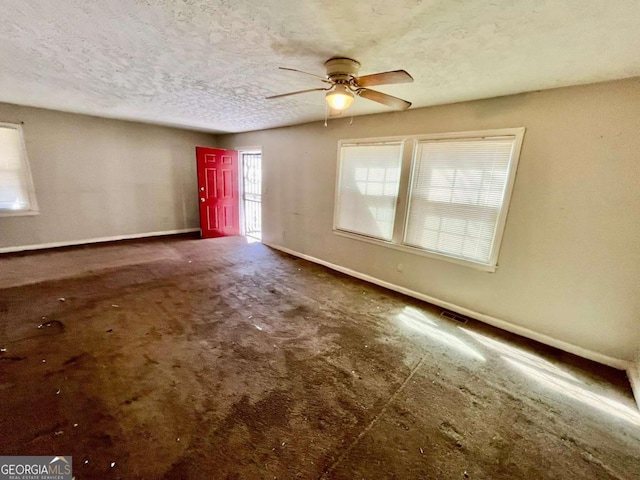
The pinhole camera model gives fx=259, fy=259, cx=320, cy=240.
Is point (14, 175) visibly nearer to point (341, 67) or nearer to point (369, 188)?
point (341, 67)

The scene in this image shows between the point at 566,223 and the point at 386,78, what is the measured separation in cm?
218

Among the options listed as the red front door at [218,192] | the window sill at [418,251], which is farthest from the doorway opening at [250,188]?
the window sill at [418,251]

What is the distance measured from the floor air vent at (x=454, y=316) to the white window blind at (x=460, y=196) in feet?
2.29

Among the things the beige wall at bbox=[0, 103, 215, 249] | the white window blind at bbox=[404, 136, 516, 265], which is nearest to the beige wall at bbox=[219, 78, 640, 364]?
the white window blind at bbox=[404, 136, 516, 265]

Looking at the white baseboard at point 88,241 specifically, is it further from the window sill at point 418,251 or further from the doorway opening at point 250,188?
the window sill at point 418,251

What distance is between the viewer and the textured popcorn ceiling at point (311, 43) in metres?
1.42

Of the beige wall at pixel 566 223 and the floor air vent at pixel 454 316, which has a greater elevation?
the beige wall at pixel 566 223

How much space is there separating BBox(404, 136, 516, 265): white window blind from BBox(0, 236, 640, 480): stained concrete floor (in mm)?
861

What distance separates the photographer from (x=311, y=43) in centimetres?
179

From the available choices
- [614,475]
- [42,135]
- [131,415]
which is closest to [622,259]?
[614,475]

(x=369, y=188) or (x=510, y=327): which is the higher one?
(x=369, y=188)

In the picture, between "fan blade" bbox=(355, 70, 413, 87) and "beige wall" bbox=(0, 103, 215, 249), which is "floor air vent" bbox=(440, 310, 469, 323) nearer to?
"fan blade" bbox=(355, 70, 413, 87)

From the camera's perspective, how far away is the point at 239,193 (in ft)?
21.2

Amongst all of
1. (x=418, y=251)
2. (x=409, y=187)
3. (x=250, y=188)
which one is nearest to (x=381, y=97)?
(x=409, y=187)
